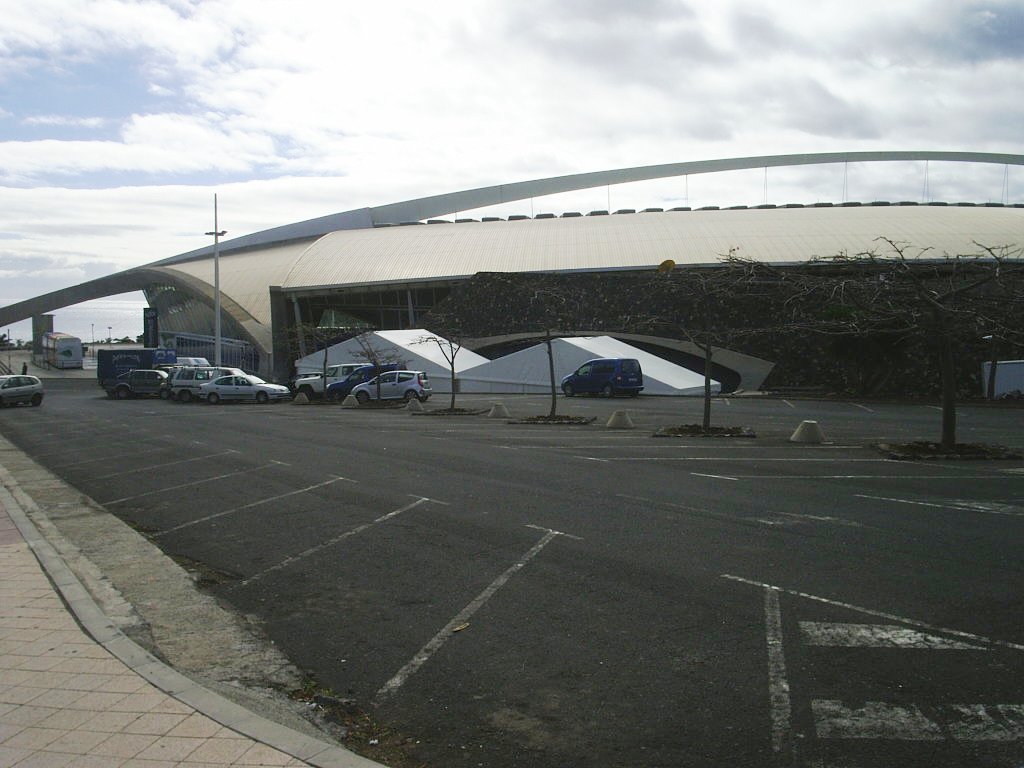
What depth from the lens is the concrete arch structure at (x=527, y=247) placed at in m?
52.5

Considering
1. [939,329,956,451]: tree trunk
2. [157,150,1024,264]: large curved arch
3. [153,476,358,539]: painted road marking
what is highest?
[157,150,1024,264]: large curved arch

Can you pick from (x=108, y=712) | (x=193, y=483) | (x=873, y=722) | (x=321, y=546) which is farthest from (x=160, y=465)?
→ (x=873, y=722)

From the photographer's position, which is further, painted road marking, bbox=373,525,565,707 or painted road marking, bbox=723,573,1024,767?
painted road marking, bbox=373,525,565,707

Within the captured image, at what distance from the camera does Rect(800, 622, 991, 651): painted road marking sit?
5809 millimetres

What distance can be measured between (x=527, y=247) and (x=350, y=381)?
23.2 meters

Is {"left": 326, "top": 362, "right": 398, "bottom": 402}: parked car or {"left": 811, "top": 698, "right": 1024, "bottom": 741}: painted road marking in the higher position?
{"left": 811, "top": 698, "right": 1024, "bottom": 741}: painted road marking

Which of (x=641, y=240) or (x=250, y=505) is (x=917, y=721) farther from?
(x=641, y=240)

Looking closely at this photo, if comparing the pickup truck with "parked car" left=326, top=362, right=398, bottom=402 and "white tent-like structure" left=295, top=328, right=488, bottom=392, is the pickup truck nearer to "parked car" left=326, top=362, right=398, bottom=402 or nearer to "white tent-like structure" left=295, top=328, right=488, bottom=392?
"white tent-like structure" left=295, top=328, right=488, bottom=392

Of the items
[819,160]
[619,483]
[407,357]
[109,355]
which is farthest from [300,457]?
[819,160]

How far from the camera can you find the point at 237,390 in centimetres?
3953

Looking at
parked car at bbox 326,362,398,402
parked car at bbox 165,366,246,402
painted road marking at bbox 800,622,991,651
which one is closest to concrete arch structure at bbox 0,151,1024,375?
parked car at bbox 165,366,246,402

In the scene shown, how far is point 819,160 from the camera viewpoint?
3140 inches

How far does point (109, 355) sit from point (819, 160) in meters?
61.7

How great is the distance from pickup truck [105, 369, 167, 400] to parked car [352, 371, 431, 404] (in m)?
13.1
